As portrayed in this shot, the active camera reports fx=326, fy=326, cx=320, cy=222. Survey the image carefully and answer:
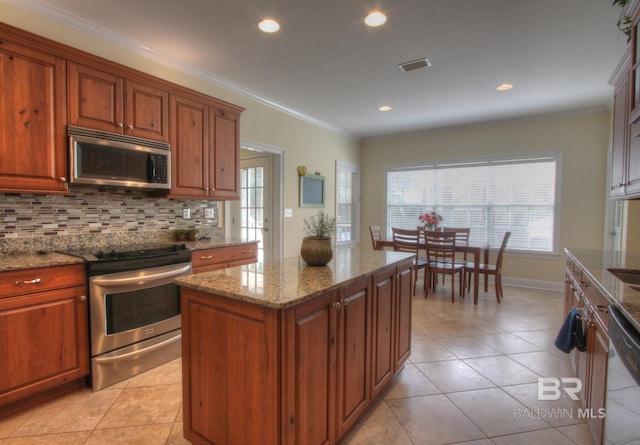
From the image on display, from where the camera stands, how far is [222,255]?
3016 mm

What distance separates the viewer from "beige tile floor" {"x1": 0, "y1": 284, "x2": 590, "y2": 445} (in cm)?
174

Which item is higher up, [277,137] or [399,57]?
[399,57]

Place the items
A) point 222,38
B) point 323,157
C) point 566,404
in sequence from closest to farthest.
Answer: point 566,404 → point 222,38 → point 323,157

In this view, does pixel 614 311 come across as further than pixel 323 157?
No

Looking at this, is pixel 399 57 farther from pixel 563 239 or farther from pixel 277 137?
pixel 563 239

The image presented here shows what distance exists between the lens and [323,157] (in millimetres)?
5344

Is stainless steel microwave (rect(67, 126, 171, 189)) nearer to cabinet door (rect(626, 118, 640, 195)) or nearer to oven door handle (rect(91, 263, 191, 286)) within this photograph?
oven door handle (rect(91, 263, 191, 286))

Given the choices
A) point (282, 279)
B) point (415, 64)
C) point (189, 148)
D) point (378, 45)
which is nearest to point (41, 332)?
point (282, 279)

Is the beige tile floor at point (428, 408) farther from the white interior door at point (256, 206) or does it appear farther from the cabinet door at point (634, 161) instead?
the white interior door at point (256, 206)

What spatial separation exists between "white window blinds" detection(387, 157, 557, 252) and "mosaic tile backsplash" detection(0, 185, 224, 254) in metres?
3.84

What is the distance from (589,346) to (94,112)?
3450mm

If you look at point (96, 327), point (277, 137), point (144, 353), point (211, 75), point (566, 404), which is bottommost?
point (566, 404)

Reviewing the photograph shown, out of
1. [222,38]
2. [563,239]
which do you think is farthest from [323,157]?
[563,239]

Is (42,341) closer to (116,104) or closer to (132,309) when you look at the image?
(132,309)
